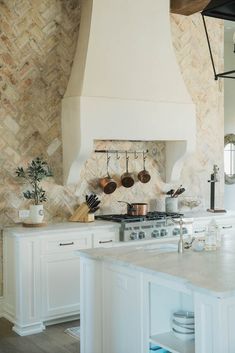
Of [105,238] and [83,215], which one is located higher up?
[83,215]

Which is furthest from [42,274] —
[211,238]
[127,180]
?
[211,238]

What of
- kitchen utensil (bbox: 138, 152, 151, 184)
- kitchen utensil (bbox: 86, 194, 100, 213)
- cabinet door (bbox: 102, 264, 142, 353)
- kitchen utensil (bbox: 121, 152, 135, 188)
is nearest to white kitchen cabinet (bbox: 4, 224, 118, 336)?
kitchen utensil (bbox: 86, 194, 100, 213)

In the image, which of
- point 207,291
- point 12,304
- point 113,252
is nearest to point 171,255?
point 113,252

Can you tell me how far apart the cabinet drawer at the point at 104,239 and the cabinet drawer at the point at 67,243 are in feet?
0.23

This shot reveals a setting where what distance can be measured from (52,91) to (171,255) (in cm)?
291

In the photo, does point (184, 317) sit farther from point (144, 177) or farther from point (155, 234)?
point (144, 177)

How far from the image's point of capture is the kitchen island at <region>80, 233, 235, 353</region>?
241cm

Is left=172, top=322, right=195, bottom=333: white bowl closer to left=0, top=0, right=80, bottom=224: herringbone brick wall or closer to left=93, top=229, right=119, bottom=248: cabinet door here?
left=93, top=229, right=119, bottom=248: cabinet door

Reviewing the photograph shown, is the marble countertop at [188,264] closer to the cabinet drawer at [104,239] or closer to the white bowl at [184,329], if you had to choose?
A: the white bowl at [184,329]

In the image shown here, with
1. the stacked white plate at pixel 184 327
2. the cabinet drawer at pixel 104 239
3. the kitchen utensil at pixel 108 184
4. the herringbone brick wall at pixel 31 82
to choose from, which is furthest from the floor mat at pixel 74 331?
the stacked white plate at pixel 184 327

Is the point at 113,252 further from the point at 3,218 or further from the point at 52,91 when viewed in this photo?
the point at 52,91

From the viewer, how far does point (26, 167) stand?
17.6 ft

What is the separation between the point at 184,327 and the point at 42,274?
222 centimetres

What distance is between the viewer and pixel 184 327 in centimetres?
289
